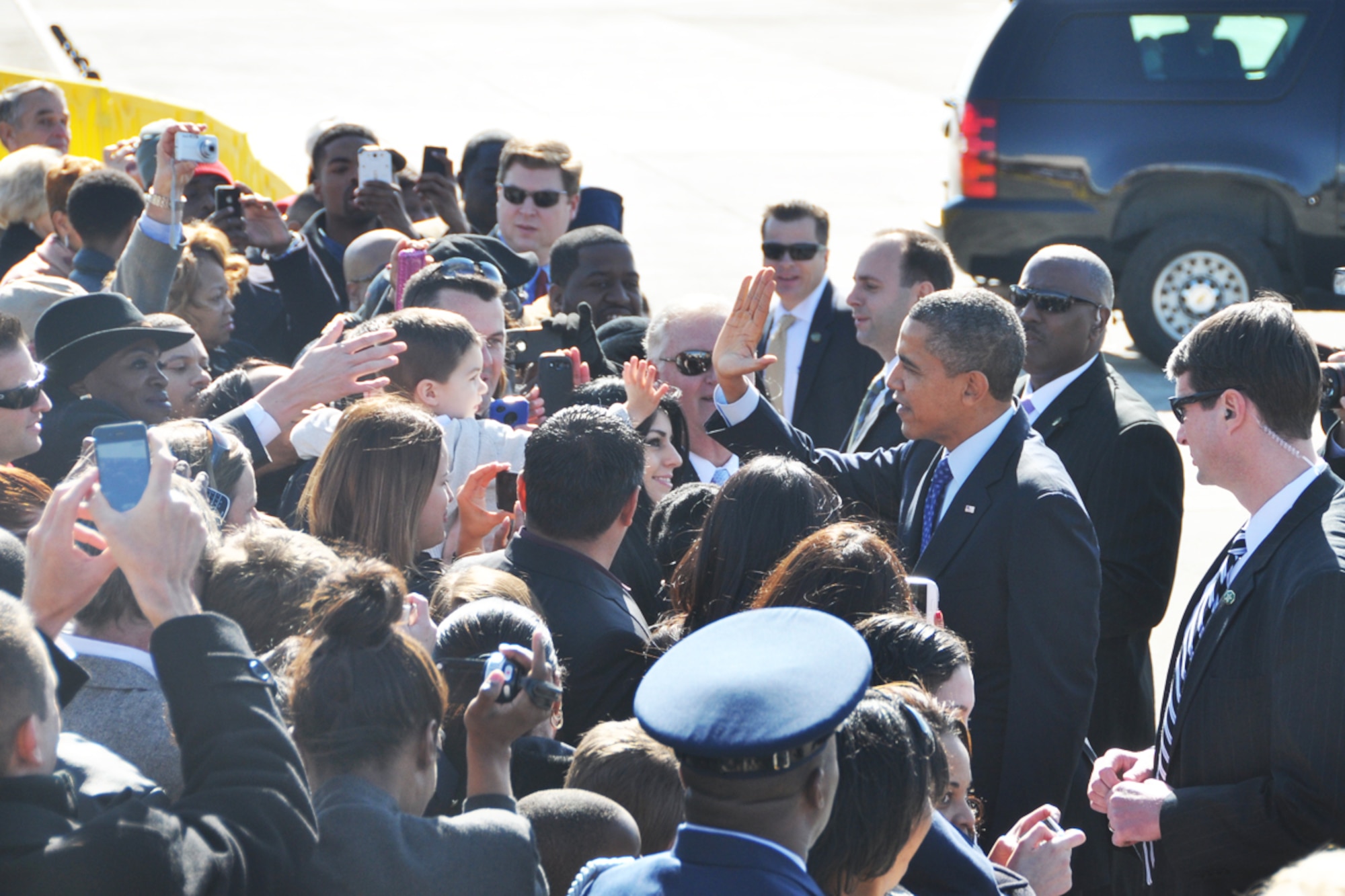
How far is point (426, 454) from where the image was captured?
11.8ft

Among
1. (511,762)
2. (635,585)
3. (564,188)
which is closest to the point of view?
(511,762)

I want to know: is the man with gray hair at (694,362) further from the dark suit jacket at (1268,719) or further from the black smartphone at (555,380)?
the dark suit jacket at (1268,719)

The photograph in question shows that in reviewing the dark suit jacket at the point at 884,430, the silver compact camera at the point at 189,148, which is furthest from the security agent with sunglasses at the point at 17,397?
the dark suit jacket at the point at 884,430

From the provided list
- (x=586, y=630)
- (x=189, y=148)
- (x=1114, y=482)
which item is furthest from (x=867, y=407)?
(x=189, y=148)

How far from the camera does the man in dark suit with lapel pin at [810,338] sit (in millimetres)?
6125

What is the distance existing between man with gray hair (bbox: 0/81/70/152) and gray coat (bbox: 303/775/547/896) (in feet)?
23.6

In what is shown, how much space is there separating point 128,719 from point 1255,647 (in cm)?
235

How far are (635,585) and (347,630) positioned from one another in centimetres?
180

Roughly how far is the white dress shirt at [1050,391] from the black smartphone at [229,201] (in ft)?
13.9

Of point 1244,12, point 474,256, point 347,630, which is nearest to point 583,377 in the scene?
point 474,256

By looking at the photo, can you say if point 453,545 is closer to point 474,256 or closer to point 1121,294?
point 474,256

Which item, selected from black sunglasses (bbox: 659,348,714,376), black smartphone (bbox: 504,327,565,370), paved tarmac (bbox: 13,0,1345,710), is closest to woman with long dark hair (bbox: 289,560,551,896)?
black sunglasses (bbox: 659,348,714,376)

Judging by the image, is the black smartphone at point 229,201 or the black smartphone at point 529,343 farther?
the black smartphone at point 229,201

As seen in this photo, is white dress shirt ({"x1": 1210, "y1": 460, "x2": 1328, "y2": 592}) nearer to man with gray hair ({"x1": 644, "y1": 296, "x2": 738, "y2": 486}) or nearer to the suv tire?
man with gray hair ({"x1": 644, "y1": 296, "x2": 738, "y2": 486})
